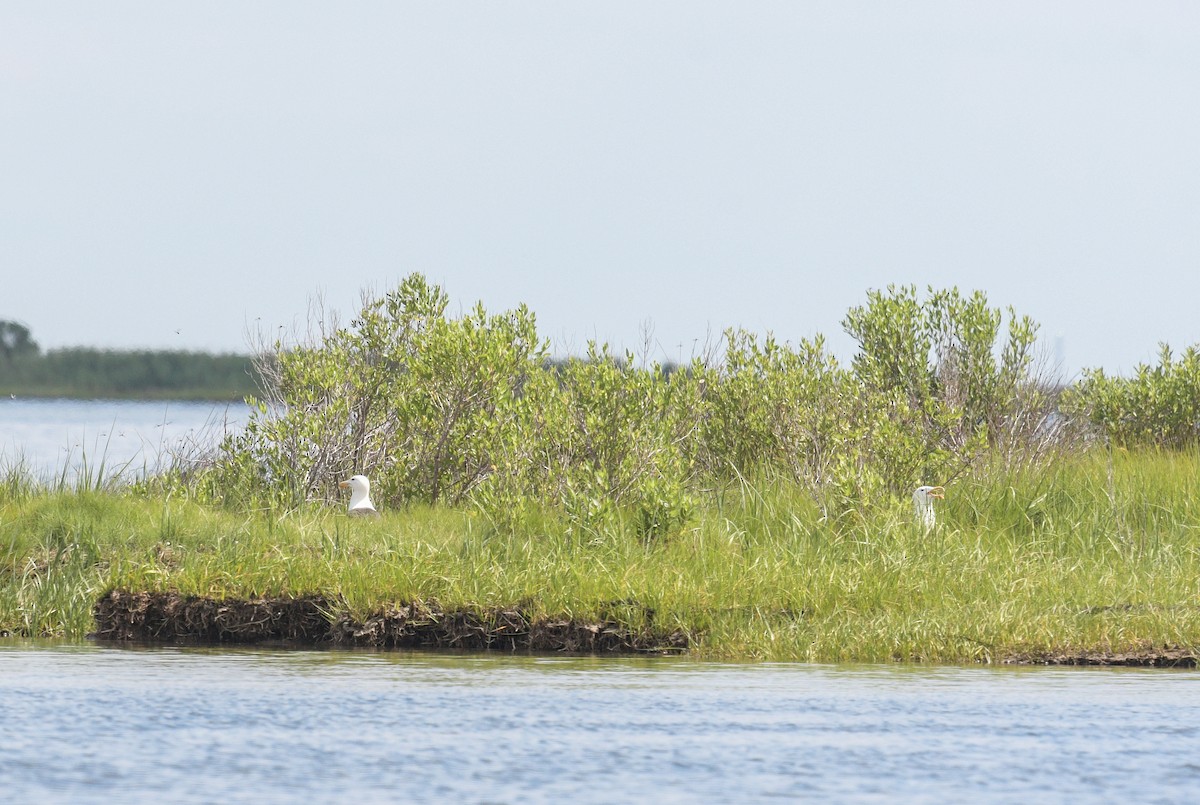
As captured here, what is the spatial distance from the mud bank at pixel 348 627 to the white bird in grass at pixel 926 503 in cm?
368

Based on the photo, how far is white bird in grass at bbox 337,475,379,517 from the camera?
18281 mm

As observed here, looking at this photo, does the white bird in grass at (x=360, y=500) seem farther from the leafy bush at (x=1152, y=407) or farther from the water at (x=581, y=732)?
the leafy bush at (x=1152, y=407)

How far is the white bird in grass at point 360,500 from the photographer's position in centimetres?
1828

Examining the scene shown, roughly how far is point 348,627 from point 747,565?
357cm

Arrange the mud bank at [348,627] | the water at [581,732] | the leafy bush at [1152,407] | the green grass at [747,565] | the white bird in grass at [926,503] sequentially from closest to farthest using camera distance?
1. the water at [581,732]
2. the green grass at [747,565]
3. the mud bank at [348,627]
4. the white bird in grass at [926,503]
5. the leafy bush at [1152,407]

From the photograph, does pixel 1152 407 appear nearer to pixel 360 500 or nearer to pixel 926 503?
pixel 926 503

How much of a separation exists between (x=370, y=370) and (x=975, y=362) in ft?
26.6

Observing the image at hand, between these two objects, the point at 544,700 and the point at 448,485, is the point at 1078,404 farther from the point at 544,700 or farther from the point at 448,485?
the point at 544,700

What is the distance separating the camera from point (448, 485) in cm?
2038

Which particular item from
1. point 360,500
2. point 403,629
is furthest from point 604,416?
point 403,629

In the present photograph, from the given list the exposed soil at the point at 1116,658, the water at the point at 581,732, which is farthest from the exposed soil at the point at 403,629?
the water at the point at 581,732

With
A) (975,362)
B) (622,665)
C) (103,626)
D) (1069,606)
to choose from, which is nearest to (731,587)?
(622,665)

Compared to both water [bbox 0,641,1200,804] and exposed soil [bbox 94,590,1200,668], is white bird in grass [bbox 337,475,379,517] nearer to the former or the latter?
exposed soil [bbox 94,590,1200,668]

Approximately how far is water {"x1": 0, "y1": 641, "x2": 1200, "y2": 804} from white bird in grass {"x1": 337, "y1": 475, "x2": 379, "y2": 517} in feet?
16.0
